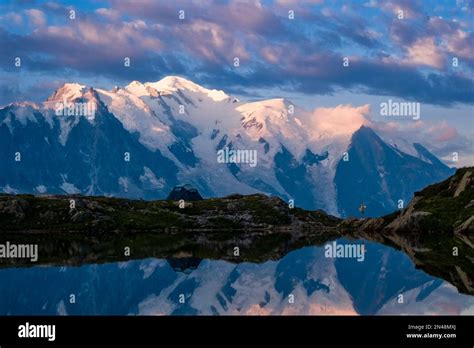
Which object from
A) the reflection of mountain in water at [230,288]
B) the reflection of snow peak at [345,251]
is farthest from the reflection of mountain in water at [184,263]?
the reflection of snow peak at [345,251]

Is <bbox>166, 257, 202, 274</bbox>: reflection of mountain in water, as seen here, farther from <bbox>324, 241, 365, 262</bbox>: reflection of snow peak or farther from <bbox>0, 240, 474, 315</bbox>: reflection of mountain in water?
<bbox>324, 241, 365, 262</bbox>: reflection of snow peak

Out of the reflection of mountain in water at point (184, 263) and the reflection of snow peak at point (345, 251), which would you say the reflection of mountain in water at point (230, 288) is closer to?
the reflection of mountain in water at point (184, 263)

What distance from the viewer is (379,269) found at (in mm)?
107375

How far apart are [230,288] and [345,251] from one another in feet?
217

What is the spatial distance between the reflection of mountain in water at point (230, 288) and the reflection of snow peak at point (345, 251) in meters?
13.5

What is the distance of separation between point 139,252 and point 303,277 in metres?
53.4

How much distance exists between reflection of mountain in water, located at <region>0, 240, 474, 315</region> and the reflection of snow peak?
44.2ft

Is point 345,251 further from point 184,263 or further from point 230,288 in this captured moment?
point 230,288

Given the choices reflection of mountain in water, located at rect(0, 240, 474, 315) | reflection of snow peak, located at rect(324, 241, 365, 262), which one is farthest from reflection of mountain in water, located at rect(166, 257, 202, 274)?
reflection of snow peak, located at rect(324, 241, 365, 262)

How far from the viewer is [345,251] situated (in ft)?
488

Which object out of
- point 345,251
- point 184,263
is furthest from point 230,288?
point 345,251

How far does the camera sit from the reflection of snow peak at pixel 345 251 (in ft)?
456

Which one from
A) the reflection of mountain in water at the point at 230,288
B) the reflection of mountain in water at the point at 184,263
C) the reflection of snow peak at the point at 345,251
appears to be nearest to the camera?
the reflection of mountain in water at the point at 230,288
